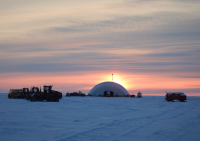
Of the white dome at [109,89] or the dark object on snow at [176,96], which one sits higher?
the white dome at [109,89]

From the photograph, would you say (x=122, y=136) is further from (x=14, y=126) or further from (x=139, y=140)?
(x=14, y=126)

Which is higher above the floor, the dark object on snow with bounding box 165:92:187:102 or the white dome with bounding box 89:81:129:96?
the white dome with bounding box 89:81:129:96

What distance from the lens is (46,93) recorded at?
1800 inches

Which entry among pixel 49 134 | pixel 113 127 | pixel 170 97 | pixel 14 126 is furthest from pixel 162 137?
pixel 170 97

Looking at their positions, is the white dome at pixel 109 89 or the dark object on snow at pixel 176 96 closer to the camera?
the dark object on snow at pixel 176 96

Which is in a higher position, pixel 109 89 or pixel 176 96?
pixel 109 89

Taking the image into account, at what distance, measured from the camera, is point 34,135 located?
13.1 m

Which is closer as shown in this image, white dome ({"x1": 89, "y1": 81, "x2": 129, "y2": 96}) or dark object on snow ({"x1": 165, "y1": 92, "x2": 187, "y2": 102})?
dark object on snow ({"x1": 165, "y1": 92, "x2": 187, "y2": 102})

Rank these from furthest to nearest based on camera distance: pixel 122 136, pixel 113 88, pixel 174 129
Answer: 1. pixel 113 88
2. pixel 174 129
3. pixel 122 136

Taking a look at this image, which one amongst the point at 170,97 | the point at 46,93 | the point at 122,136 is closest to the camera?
the point at 122,136

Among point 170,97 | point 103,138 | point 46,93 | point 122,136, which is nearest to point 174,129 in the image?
point 122,136

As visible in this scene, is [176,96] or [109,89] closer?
[176,96]

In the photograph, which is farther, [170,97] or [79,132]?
[170,97]

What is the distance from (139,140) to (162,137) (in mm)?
1333
